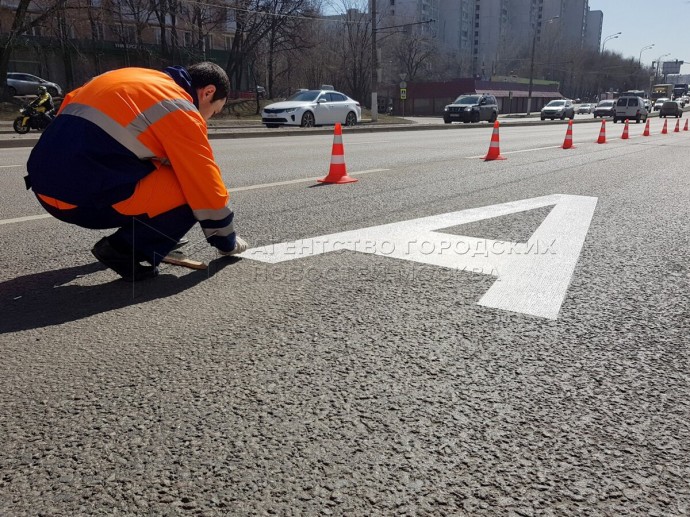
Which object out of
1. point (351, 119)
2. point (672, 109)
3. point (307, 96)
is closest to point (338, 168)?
point (307, 96)

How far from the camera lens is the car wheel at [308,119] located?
72.5ft

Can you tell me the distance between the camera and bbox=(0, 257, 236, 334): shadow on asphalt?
2682 mm

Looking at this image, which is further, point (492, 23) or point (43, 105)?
point (492, 23)

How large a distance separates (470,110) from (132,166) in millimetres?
33066

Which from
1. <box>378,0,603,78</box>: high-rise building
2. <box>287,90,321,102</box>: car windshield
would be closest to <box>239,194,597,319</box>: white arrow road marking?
<box>287,90,321,102</box>: car windshield

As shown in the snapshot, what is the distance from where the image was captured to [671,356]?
2.28 meters

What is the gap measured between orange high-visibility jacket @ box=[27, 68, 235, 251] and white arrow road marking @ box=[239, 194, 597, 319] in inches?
33.5

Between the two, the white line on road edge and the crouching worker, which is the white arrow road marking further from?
the white line on road edge

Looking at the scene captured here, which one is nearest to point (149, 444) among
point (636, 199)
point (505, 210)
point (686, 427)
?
point (686, 427)

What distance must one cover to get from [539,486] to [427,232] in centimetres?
296

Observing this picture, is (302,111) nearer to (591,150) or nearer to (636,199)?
(591,150)

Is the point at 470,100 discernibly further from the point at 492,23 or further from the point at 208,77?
the point at 492,23

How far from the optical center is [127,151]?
9.32ft

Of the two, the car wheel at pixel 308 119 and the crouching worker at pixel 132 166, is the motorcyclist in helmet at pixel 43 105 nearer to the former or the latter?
the car wheel at pixel 308 119
